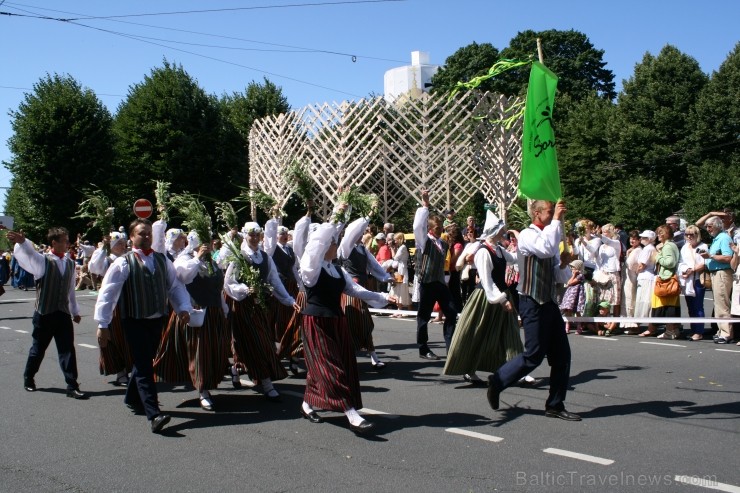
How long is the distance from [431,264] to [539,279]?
3.08 meters

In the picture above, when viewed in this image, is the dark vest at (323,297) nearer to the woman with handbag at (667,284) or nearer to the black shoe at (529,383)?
the black shoe at (529,383)

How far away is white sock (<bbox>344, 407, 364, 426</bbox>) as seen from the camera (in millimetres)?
6148

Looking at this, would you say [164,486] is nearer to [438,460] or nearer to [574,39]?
[438,460]

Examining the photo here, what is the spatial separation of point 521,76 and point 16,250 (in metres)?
36.6

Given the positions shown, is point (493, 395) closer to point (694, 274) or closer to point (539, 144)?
point (539, 144)

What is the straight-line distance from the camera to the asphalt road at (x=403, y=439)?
5059mm

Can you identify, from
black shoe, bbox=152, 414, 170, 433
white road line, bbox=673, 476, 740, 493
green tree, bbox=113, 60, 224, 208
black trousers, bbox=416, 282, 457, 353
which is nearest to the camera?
white road line, bbox=673, 476, 740, 493

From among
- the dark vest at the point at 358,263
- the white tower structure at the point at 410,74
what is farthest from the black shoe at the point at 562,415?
the white tower structure at the point at 410,74

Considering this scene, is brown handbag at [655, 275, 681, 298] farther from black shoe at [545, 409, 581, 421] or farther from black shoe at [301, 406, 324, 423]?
black shoe at [301, 406, 324, 423]

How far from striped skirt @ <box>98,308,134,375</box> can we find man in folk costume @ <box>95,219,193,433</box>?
199 centimetres

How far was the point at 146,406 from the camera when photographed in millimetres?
6422

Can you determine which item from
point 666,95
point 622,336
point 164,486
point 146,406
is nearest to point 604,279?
point 622,336

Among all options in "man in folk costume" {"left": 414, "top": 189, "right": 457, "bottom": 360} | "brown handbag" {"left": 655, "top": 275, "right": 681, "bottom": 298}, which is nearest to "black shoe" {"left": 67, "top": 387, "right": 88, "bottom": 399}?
"man in folk costume" {"left": 414, "top": 189, "right": 457, "bottom": 360}

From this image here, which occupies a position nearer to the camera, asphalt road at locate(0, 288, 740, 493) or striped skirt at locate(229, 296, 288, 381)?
asphalt road at locate(0, 288, 740, 493)
